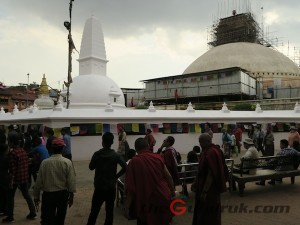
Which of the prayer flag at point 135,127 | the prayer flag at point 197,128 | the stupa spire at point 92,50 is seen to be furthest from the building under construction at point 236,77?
the prayer flag at point 135,127

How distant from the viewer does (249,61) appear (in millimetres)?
42938

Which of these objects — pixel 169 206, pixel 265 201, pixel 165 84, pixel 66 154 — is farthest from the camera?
pixel 165 84

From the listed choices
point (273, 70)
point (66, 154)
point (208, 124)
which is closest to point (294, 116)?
point (208, 124)

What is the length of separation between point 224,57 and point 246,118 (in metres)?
26.7

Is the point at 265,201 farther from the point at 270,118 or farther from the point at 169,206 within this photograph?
the point at 270,118

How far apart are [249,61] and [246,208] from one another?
38.4m

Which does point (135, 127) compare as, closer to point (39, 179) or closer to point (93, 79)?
point (93, 79)

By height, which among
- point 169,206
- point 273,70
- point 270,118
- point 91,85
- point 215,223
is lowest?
point 215,223

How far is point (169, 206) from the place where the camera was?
4312 millimetres

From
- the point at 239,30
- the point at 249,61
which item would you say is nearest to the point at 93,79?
the point at 249,61

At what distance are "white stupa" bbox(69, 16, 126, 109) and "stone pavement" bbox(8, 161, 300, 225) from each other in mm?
10466

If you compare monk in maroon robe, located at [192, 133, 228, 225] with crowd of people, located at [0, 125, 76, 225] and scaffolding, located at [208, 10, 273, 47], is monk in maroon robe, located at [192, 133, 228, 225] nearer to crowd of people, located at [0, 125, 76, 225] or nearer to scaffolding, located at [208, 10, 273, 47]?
crowd of people, located at [0, 125, 76, 225]

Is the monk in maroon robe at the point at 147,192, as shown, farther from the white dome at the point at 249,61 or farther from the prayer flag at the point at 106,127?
the white dome at the point at 249,61

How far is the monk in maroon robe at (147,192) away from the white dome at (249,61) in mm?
38683
